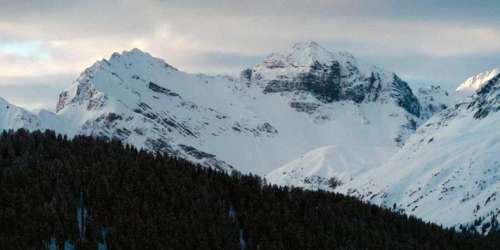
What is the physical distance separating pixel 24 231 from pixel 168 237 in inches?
1193

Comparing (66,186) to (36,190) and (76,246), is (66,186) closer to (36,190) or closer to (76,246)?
(36,190)

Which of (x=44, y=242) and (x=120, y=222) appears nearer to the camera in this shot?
(x=44, y=242)

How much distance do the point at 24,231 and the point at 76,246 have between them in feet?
35.7

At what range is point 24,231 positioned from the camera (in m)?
182

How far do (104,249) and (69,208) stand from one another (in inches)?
547

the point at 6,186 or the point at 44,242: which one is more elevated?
the point at 6,186

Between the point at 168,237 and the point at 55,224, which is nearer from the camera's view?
the point at 55,224

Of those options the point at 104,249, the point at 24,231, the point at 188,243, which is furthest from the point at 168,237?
the point at 24,231

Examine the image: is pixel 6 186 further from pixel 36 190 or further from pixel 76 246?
pixel 76 246

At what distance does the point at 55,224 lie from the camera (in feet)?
600

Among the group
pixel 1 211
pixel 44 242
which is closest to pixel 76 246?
pixel 44 242

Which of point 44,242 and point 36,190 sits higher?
point 36,190

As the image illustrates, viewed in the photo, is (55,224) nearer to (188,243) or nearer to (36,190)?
(36,190)

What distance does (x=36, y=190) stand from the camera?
19750cm
